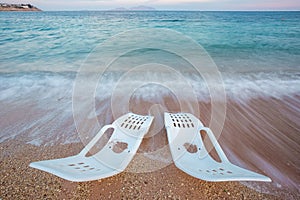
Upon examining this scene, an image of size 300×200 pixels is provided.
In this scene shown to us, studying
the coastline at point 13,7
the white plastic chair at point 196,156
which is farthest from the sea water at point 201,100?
the coastline at point 13,7

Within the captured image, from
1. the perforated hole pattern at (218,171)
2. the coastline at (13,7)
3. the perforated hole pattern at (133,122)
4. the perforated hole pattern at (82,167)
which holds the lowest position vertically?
the perforated hole pattern at (133,122)

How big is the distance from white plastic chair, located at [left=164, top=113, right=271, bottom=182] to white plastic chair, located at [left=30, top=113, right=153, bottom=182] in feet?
1.27

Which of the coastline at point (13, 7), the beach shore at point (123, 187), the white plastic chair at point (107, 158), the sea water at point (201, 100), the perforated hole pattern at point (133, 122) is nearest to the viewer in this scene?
the white plastic chair at point (107, 158)

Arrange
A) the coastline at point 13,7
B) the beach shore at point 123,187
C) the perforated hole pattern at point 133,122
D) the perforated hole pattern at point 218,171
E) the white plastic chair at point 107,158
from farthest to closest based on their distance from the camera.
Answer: the coastline at point 13,7, the perforated hole pattern at point 133,122, the beach shore at point 123,187, the perforated hole pattern at point 218,171, the white plastic chair at point 107,158

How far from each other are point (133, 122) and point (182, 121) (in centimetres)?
68

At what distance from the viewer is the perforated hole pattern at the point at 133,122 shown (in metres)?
2.46

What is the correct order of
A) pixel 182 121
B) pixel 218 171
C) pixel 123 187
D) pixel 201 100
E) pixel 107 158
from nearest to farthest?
pixel 218 171, pixel 123 187, pixel 107 158, pixel 182 121, pixel 201 100

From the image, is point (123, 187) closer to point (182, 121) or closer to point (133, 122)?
point (133, 122)

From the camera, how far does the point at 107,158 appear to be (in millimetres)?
1835

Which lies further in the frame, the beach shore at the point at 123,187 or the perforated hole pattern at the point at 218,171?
the beach shore at the point at 123,187

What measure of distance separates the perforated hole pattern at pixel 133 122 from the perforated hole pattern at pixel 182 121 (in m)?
0.42

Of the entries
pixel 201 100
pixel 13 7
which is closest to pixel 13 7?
pixel 13 7

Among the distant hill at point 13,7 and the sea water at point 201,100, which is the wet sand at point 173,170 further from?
the distant hill at point 13,7

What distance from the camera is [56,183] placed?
1.67 m
